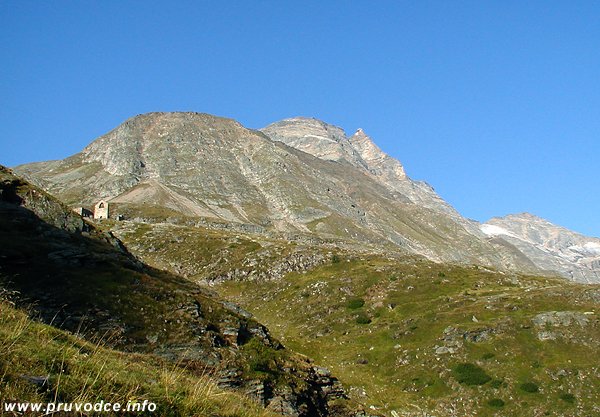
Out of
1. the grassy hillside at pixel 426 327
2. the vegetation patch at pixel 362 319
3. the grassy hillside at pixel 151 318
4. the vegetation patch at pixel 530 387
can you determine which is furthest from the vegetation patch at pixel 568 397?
the vegetation patch at pixel 362 319

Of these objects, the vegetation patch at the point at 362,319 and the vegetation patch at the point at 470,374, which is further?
the vegetation patch at the point at 362,319

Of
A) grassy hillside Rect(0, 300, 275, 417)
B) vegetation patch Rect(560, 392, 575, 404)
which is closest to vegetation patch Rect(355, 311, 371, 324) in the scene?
vegetation patch Rect(560, 392, 575, 404)

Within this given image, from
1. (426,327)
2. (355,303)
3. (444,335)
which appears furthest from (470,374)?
(355,303)

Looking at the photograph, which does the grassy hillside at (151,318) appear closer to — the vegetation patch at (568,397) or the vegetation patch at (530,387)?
the vegetation patch at (530,387)

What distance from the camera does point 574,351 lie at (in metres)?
54.2

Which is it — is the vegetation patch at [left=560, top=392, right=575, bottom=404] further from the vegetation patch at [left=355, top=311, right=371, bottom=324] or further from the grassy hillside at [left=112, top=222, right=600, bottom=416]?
the vegetation patch at [left=355, top=311, right=371, bottom=324]

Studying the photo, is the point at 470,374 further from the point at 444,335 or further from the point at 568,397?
the point at 568,397

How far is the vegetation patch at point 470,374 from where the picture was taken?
5031 cm

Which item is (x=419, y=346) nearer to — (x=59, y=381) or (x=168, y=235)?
(x=59, y=381)

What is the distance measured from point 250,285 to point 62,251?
5672 cm

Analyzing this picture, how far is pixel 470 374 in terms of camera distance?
5150 cm

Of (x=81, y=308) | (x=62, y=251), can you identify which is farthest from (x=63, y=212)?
(x=81, y=308)

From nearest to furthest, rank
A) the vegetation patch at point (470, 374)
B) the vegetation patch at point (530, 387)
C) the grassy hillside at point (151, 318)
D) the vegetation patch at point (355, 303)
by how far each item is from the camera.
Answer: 1. the grassy hillside at point (151, 318)
2. the vegetation patch at point (530, 387)
3. the vegetation patch at point (470, 374)
4. the vegetation patch at point (355, 303)

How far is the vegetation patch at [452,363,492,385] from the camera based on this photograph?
5031 cm
